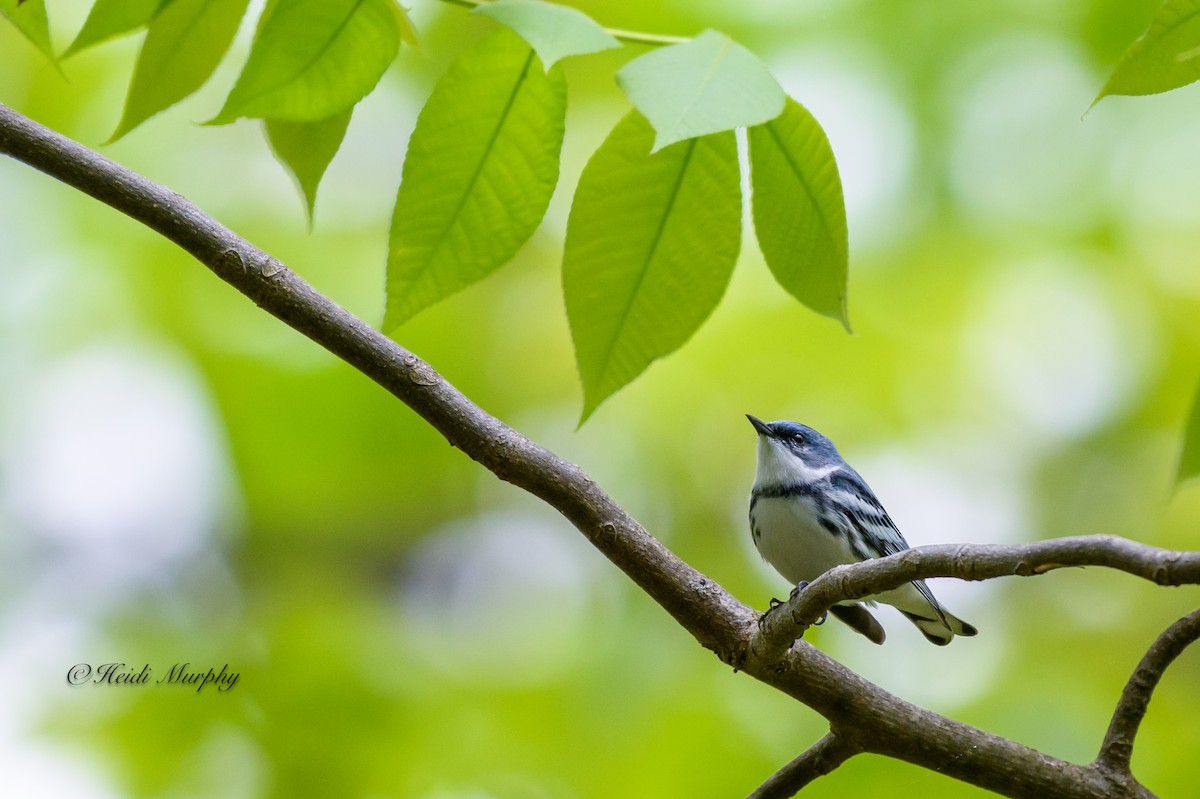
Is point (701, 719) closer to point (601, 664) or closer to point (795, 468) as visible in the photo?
point (601, 664)

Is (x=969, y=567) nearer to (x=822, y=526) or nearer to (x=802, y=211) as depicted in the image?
(x=802, y=211)

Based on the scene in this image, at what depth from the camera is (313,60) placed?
1.27 metres

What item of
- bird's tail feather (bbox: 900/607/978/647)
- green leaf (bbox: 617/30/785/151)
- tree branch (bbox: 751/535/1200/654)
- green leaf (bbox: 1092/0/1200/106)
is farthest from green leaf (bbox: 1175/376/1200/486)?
bird's tail feather (bbox: 900/607/978/647)

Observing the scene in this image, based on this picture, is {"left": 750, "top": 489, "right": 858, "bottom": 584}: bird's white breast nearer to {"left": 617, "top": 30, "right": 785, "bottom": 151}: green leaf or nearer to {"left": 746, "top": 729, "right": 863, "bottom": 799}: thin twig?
{"left": 746, "top": 729, "right": 863, "bottom": 799}: thin twig

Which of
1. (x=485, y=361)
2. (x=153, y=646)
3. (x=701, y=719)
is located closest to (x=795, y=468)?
(x=701, y=719)

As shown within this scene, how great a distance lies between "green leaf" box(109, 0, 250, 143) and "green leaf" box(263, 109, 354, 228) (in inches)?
4.5

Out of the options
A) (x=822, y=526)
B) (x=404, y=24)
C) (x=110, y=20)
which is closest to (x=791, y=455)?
(x=822, y=526)

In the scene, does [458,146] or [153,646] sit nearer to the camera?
[458,146]

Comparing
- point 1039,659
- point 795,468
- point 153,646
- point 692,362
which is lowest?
point 1039,659

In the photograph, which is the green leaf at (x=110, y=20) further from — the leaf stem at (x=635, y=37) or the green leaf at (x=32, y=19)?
the leaf stem at (x=635, y=37)

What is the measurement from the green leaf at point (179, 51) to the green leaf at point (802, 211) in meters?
0.75

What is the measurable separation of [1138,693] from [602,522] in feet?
2.50

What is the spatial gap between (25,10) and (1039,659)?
3.47 meters

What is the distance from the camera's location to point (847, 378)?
4.07 m
